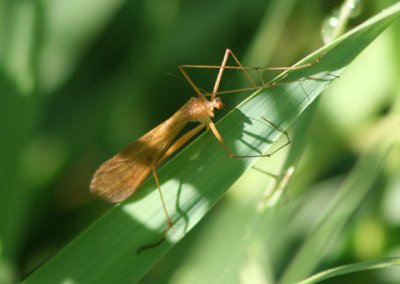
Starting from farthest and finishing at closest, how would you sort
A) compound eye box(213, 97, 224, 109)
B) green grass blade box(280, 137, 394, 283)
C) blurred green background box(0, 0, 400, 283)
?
1. blurred green background box(0, 0, 400, 283)
2. compound eye box(213, 97, 224, 109)
3. green grass blade box(280, 137, 394, 283)

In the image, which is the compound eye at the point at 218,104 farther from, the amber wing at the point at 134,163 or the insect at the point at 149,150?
the amber wing at the point at 134,163

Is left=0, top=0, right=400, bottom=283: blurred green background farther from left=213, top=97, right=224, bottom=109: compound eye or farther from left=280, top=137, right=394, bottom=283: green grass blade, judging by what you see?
left=213, top=97, right=224, bottom=109: compound eye

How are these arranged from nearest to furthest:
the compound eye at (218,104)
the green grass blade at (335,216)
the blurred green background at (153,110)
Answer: the green grass blade at (335,216), the compound eye at (218,104), the blurred green background at (153,110)

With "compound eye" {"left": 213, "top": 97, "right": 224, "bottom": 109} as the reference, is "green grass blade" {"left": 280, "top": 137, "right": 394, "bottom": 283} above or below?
below

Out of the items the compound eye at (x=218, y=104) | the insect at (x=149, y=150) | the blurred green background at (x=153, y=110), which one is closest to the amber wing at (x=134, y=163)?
the insect at (x=149, y=150)

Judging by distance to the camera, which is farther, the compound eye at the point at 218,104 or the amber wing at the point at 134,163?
the compound eye at the point at 218,104

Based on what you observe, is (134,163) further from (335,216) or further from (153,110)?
(153,110)

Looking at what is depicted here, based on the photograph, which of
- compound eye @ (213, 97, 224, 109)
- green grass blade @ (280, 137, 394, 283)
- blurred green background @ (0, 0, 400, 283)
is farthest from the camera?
blurred green background @ (0, 0, 400, 283)

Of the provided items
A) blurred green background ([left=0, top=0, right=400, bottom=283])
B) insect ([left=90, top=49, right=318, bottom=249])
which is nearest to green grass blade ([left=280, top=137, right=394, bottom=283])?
blurred green background ([left=0, top=0, right=400, bottom=283])

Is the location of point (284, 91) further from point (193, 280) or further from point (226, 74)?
point (226, 74)

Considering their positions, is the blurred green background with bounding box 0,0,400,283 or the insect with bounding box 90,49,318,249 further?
the blurred green background with bounding box 0,0,400,283
